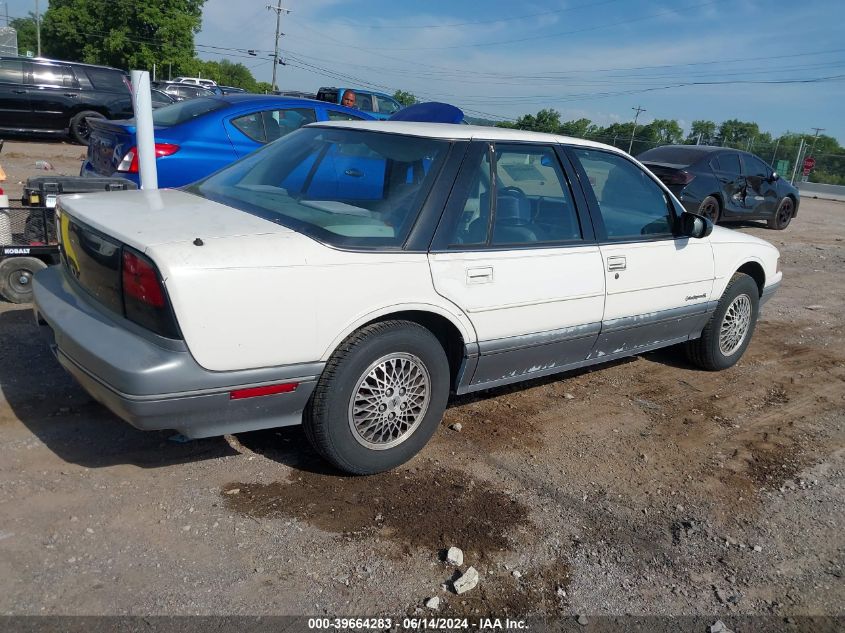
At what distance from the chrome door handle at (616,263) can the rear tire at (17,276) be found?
4.00m

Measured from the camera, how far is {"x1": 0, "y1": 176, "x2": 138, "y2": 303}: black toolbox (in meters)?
5.13

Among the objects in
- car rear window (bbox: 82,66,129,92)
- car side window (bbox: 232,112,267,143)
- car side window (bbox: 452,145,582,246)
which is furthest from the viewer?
car rear window (bbox: 82,66,129,92)

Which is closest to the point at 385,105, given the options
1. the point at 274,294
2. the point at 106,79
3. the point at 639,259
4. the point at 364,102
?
the point at 364,102

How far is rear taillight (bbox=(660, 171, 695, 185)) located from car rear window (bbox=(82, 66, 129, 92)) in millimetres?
12514

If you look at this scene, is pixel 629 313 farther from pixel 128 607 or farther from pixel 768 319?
pixel 768 319

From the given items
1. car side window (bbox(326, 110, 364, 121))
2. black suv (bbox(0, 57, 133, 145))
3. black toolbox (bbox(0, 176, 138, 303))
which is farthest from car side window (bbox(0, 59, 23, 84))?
black toolbox (bbox(0, 176, 138, 303))

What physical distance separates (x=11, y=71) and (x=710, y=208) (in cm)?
1455

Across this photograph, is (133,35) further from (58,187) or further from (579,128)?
(58,187)

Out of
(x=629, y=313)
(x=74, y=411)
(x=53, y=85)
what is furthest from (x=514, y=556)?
(x=53, y=85)

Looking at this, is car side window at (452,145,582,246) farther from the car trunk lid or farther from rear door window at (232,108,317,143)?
rear door window at (232,108,317,143)

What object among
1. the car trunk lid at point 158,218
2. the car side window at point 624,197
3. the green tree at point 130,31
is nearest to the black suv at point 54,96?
the car trunk lid at point 158,218

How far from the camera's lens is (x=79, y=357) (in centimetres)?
299

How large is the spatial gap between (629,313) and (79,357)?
9.97ft

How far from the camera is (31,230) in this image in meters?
5.25
